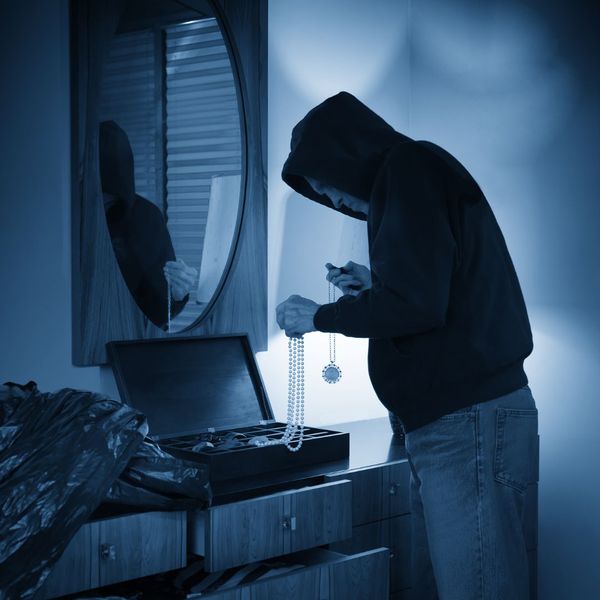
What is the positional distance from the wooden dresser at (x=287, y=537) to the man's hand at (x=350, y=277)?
1.37ft

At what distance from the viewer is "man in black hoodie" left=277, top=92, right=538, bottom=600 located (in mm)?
1491

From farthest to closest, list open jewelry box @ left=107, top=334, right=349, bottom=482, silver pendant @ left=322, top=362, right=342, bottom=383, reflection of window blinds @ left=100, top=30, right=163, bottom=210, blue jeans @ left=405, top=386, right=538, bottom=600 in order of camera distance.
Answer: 1. silver pendant @ left=322, top=362, right=342, bottom=383
2. reflection of window blinds @ left=100, top=30, right=163, bottom=210
3. open jewelry box @ left=107, top=334, right=349, bottom=482
4. blue jeans @ left=405, top=386, right=538, bottom=600

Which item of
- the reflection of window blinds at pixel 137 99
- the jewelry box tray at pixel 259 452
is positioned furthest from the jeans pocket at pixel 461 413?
the reflection of window blinds at pixel 137 99

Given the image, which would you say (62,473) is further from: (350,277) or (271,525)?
(350,277)

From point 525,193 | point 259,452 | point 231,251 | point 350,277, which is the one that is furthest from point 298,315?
point 525,193

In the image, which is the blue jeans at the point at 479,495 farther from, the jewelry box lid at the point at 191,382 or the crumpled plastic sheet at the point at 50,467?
the jewelry box lid at the point at 191,382

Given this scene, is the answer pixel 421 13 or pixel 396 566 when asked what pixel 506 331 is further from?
pixel 421 13

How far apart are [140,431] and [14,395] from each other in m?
0.28

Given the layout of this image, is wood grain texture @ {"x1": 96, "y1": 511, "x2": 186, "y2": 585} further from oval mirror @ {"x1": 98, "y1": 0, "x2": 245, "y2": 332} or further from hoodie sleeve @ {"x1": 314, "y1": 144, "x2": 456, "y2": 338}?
oval mirror @ {"x1": 98, "y1": 0, "x2": 245, "y2": 332}

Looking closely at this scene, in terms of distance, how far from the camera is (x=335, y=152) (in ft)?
5.58

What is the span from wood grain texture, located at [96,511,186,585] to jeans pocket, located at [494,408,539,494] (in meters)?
0.60

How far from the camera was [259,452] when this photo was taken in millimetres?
1951

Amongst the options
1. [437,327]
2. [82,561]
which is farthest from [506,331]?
[82,561]

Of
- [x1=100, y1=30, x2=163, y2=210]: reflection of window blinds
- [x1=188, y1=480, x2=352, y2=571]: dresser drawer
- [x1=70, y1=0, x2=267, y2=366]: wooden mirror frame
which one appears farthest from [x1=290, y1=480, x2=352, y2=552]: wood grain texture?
[x1=100, y1=30, x2=163, y2=210]: reflection of window blinds
